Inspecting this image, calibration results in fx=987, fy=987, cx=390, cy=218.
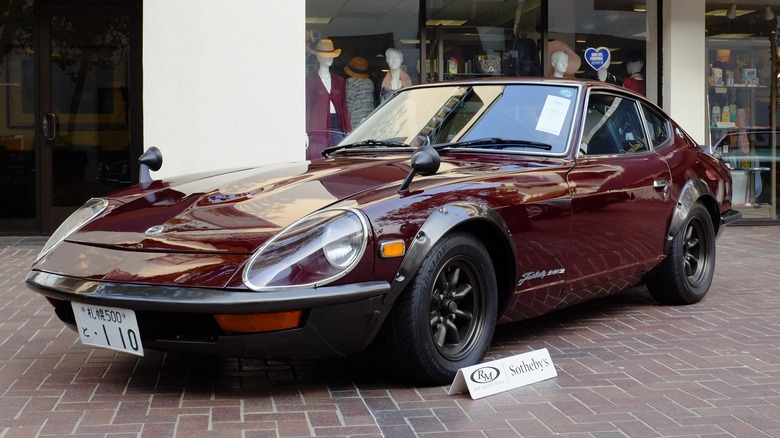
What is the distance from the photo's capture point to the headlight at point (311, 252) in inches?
147

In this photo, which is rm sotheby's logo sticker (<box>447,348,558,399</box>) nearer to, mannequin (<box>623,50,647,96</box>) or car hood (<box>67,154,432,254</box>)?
car hood (<box>67,154,432,254</box>)

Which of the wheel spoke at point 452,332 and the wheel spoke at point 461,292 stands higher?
the wheel spoke at point 461,292

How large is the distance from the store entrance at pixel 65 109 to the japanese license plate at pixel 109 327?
6960mm

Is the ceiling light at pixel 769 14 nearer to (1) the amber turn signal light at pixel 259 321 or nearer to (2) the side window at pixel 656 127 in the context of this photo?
(2) the side window at pixel 656 127

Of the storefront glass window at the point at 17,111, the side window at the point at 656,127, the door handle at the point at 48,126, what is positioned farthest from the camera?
the storefront glass window at the point at 17,111

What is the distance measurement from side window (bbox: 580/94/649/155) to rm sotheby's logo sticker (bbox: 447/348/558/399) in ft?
4.54

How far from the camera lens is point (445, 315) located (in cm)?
430

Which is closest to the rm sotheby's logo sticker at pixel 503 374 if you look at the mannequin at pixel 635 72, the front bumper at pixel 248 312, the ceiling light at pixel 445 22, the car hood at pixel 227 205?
the front bumper at pixel 248 312

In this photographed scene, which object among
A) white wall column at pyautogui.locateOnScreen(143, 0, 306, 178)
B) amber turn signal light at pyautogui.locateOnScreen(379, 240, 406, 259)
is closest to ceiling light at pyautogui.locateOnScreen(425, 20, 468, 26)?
white wall column at pyautogui.locateOnScreen(143, 0, 306, 178)

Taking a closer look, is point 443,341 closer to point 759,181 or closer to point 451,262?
point 451,262

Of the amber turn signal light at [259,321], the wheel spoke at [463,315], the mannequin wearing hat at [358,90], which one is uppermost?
the mannequin wearing hat at [358,90]

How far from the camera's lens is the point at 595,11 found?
12109 millimetres

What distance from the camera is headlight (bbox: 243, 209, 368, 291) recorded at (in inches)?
147

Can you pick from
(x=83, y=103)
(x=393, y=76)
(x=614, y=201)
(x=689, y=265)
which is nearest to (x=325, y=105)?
(x=393, y=76)
